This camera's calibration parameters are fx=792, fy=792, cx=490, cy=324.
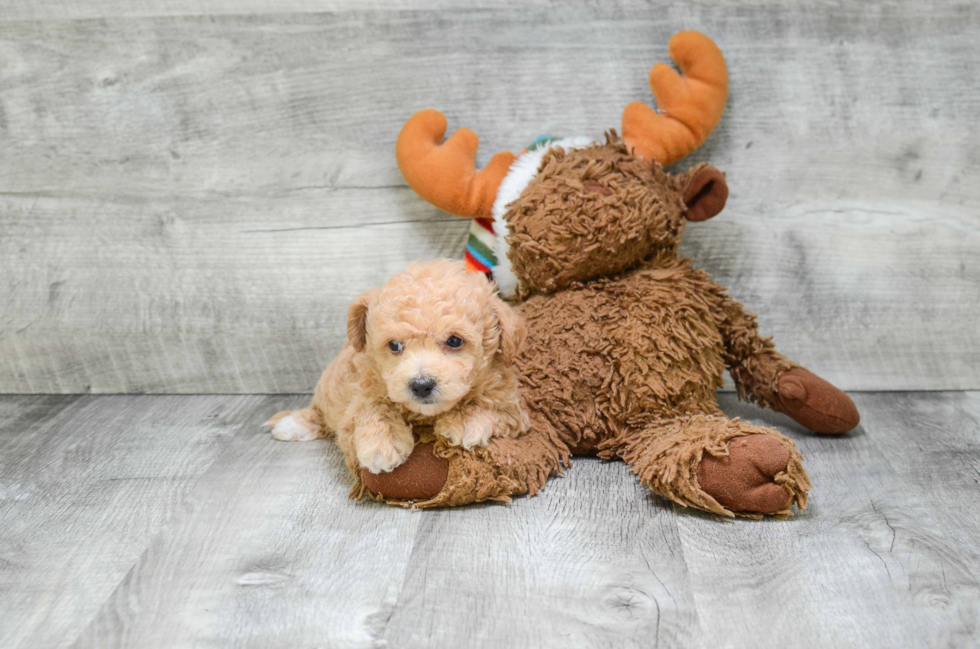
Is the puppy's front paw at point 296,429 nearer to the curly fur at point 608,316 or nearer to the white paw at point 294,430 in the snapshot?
the white paw at point 294,430

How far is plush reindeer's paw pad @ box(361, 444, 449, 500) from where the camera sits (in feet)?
3.61

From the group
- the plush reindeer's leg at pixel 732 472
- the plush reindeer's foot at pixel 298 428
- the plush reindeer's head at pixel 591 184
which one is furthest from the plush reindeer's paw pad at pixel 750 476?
the plush reindeer's foot at pixel 298 428

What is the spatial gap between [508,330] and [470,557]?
0.99 feet

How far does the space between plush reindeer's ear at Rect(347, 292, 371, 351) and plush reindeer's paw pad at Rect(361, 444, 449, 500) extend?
170 mm

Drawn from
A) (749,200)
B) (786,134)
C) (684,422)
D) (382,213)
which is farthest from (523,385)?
(786,134)

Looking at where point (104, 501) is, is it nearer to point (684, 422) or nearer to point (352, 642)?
point (352, 642)

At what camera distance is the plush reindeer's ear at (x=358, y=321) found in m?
1.10

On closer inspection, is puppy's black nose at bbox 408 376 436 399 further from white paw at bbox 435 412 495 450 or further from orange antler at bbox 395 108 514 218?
orange antler at bbox 395 108 514 218

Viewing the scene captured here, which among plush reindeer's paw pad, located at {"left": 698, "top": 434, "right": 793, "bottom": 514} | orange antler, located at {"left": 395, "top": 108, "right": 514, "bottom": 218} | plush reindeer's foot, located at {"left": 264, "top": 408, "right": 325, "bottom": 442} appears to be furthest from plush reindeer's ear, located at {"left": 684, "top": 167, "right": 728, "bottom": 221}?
plush reindeer's foot, located at {"left": 264, "top": 408, "right": 325, "bottom": 442}

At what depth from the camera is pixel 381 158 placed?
4.93 feet

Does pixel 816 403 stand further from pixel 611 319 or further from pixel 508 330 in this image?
pixel 508 330

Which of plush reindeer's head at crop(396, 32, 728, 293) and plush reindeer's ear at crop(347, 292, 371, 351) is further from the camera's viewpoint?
plush reindeer's head at crop(396, 32, 728, 293)

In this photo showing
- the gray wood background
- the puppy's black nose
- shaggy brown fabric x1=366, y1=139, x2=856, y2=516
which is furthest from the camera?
the gray wood background

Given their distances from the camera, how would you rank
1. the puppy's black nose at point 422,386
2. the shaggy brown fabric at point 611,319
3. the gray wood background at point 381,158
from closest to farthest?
the puppy's black nose at point 422,386
the shaggy brown fabric at point 611,319
the gray wood background at point 381,158
